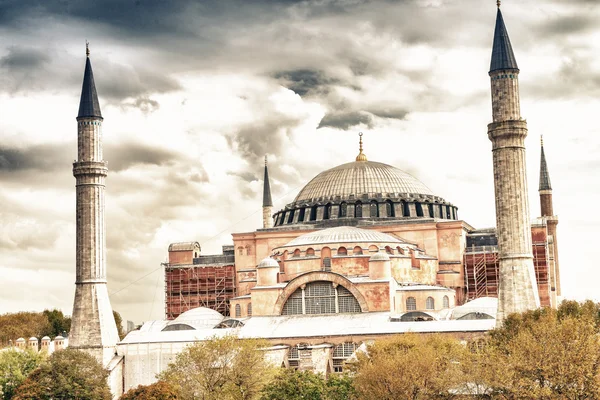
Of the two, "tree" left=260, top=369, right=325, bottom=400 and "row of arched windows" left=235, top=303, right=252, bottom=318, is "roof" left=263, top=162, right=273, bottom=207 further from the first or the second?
"tree" left=260, top=369, right=325, bottom=400

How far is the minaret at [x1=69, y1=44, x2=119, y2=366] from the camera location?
166 feet

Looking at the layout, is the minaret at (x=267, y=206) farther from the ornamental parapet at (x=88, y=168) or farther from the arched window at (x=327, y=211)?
the ornamental parapet at (x=88, y=168)

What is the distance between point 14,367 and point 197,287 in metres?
19.0

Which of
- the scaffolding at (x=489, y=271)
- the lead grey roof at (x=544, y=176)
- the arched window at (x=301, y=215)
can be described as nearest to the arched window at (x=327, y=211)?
the arched window at (x=301, y=215)

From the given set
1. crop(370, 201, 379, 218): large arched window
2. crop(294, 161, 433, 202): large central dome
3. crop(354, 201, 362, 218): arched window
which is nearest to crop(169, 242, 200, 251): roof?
crop(294, 161, 433, 202): large central dome

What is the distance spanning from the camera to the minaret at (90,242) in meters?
50.7

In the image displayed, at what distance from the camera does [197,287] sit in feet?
222

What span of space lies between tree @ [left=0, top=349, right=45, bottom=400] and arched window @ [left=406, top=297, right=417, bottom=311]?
19.0 metres

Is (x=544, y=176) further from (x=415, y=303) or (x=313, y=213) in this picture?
(x=415, y=303)

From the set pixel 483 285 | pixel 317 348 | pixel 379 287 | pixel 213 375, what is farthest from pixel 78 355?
pixel 483 285

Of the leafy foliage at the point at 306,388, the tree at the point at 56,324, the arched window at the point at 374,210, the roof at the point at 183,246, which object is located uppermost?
the arched window at the point at 374,210

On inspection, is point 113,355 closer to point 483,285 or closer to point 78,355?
point 78,355

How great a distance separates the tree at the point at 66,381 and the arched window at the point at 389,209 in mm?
25100

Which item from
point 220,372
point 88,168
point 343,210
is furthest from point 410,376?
point 343,210
